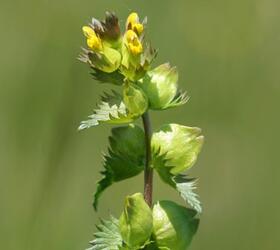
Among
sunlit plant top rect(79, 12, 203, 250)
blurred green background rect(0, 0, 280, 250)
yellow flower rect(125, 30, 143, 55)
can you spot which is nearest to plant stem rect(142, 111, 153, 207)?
sunlit plant top rect(79, 12, 203, 250)

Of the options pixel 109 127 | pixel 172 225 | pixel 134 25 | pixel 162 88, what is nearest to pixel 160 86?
pixel 162 88

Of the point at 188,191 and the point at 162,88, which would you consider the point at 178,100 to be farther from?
the point at 188,191

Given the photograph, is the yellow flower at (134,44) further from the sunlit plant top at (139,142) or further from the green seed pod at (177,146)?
the green seed pod at (177,146)
